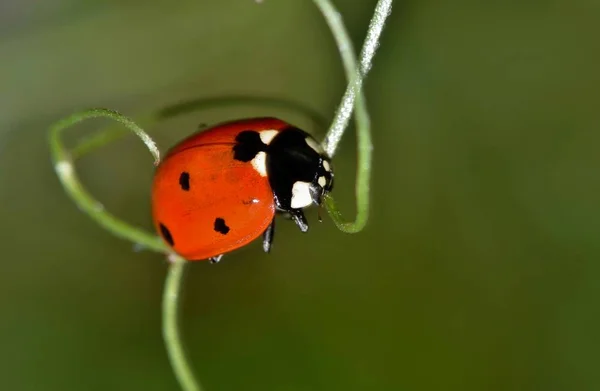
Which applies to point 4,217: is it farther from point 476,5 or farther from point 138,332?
point 476,5

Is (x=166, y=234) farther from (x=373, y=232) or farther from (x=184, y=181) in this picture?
(x=373, y=232)

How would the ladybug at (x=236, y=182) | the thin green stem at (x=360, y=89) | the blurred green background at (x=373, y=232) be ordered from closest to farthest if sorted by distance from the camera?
Result: the thin green stem at (x=360, y=89)
the ladybug at (x=236, y=182)
the blurred green background at (x=373, y=232)

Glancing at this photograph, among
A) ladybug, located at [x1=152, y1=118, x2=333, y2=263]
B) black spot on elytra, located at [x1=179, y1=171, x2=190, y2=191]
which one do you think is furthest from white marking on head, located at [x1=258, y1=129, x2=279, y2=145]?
black spot on elytra, located at [x1=179, y1=171, x2=190, y2=191]

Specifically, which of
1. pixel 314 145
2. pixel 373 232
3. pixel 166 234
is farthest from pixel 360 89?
pixel 373 232

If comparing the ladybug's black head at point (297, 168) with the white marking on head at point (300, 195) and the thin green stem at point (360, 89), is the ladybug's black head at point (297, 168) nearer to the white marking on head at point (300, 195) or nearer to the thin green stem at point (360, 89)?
the white marking on head at point (300, 195)

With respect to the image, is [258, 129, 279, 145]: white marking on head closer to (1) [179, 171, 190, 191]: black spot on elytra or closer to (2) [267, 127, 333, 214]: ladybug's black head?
(2) [267, 127, 333, 214]: ladybug's black head

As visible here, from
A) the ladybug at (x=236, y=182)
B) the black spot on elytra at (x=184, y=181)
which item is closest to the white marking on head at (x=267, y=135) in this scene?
the ladybug at (x=236, y=182)

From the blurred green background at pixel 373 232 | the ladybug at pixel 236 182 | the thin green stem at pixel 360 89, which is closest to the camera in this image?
the thin green stem at pixel 360 89

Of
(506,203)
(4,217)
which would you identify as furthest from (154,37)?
(506,203)
